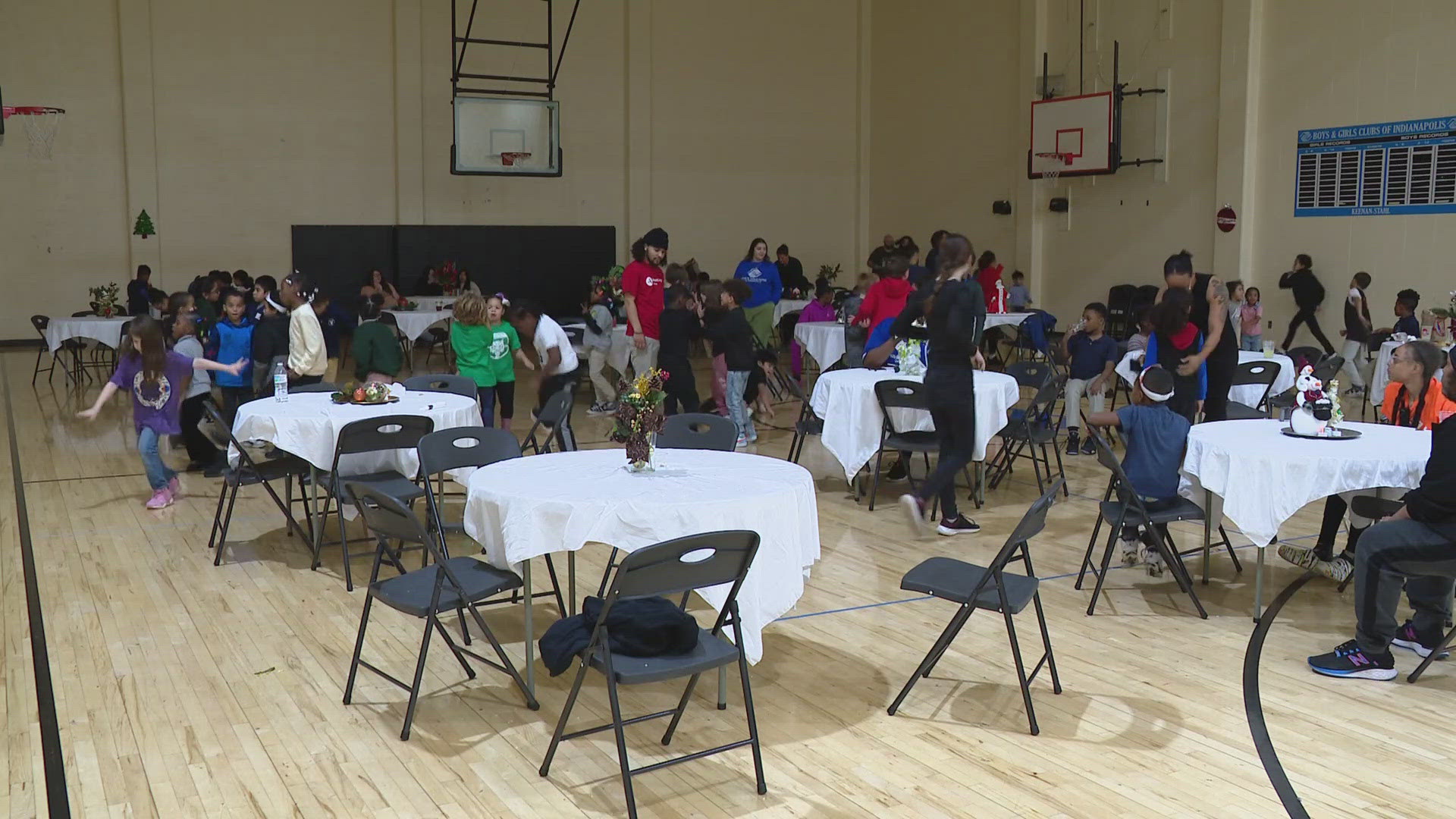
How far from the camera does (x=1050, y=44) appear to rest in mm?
17688

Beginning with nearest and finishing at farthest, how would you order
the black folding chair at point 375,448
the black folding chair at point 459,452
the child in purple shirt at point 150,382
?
the black folding chair at point 459,452, the black folding chair at point 375,448, the child in purple shirt at point 150,382

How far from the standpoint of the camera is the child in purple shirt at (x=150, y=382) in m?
7.27

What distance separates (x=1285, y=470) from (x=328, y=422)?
175 inches

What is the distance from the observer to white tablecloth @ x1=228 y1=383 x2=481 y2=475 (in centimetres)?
642

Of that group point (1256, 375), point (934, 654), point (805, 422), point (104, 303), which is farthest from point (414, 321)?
point (934, 654)

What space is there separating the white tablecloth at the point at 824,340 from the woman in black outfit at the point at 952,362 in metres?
4.71

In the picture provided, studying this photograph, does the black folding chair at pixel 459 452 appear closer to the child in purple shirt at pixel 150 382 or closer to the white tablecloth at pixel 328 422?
the white tablecloth at pixel 328 422

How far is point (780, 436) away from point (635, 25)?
36.9 ft

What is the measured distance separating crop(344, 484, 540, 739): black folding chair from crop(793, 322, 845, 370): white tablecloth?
23.5ft

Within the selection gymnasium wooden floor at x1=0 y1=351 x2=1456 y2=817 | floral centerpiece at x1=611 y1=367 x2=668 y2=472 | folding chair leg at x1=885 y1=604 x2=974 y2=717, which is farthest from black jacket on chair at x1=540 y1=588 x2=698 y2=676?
folding chair leg at x1=885 y1=604 x2=974 y2=717

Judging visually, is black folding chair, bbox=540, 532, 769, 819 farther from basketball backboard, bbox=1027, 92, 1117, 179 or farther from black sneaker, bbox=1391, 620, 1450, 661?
basketball backboard, bbox=1027, 92, 1117, 179

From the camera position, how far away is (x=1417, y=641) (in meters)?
5.06

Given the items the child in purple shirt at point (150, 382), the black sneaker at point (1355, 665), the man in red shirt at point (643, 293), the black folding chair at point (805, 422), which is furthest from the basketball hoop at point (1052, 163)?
the black sneaker at point (1355, 665)

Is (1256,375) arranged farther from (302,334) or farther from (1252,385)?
(302,334)
